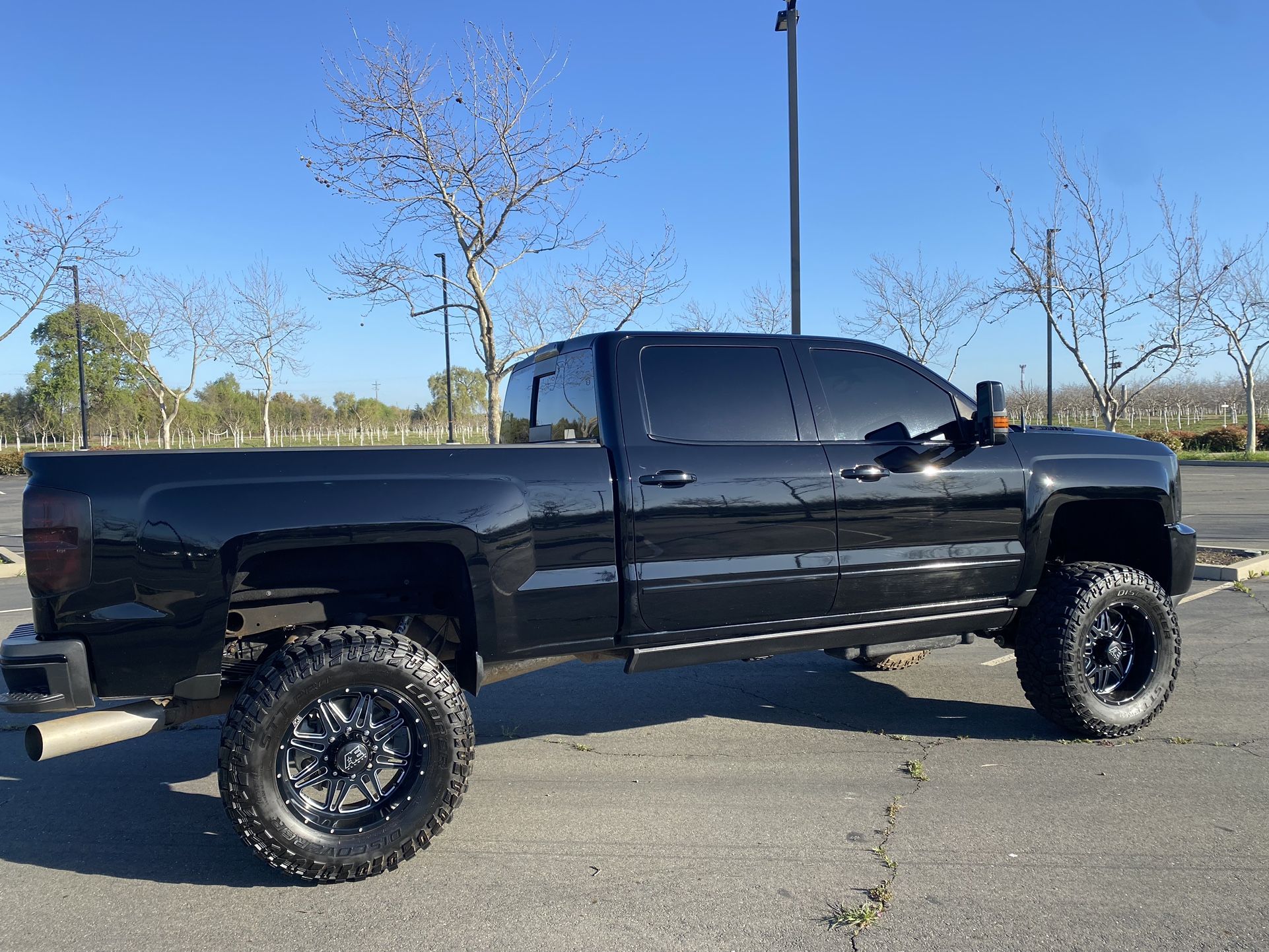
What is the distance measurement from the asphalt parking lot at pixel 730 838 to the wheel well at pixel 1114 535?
2.81 feet

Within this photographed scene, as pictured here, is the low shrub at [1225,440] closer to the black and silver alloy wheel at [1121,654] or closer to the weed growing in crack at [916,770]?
the black and silver alloy wheel at [1121,654]

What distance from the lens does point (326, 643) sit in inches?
134

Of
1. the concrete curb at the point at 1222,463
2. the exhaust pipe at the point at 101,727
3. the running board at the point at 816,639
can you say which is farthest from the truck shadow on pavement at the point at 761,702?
Result: the concrete curb at the point at 1222,463

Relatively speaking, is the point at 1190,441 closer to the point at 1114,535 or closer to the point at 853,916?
the point at 1114,535

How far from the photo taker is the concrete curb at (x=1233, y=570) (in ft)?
29.3

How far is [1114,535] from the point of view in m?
5.18

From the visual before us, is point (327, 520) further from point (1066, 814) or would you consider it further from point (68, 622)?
point (1066, 814)

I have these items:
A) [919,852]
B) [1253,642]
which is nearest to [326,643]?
[919,852]

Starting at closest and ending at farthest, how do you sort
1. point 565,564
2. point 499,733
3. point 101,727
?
point 101,727, point 565,564, point 499,733

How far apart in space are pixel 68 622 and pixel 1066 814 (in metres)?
3.80

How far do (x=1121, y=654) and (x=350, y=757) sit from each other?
3.86m

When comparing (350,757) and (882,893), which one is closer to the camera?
(882,893)

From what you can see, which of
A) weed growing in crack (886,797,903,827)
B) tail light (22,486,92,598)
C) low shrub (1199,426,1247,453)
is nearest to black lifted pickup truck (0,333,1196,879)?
tail light (22,486,92,598)

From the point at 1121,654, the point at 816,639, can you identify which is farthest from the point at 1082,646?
the point at 816,639
